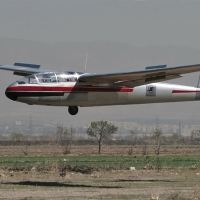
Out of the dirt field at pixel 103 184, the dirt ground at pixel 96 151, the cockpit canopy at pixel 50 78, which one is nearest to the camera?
the dirt field at pixel 103 184

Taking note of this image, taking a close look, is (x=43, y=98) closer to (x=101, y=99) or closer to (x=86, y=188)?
(x=101, y=99)

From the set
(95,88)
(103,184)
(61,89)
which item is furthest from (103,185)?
(95,88)

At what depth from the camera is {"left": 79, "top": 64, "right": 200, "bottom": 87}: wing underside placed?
136 ft

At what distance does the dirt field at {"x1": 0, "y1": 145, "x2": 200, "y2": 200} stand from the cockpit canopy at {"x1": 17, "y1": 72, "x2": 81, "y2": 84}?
5632mm

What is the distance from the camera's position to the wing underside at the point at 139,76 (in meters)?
41.6

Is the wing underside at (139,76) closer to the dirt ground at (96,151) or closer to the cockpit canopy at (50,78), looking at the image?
the cockpit canopy at (50,78)

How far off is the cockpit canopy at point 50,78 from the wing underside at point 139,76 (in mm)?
555

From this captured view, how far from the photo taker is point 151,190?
35.6m

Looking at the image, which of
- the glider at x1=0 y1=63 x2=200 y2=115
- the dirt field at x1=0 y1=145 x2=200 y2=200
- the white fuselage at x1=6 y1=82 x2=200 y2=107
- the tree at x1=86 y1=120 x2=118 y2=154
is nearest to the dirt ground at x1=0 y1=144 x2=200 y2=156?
the tree at x1=86 y1=120 x2=118 y2=154

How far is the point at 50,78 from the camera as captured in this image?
4175 centimetres

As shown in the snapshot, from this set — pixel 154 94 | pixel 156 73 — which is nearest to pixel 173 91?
pixel 154 94

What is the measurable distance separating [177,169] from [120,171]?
442 cm

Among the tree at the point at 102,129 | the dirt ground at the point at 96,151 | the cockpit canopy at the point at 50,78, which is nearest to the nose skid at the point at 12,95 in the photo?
the cockpit canopy at the point at 50,78

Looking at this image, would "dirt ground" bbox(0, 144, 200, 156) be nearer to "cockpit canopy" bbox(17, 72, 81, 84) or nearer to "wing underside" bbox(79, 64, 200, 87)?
"wing underside" bbox(79, 64, 200, 87)
